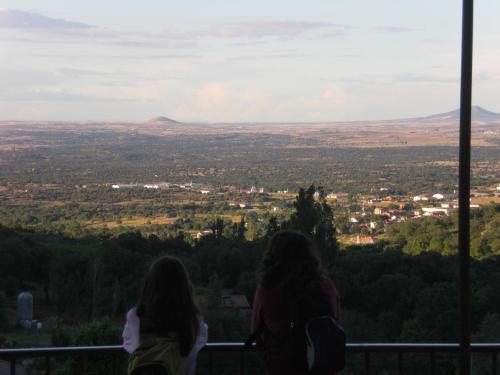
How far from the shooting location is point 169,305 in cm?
277

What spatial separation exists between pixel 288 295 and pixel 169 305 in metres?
0.46

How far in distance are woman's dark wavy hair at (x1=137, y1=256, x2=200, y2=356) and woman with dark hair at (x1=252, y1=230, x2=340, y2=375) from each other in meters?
0.30

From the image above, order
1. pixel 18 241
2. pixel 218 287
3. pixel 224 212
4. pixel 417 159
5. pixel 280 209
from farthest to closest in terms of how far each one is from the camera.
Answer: pixel 417 159, pixel 224 212, pixel 280 209, pixel 18 241, pixel 218 287

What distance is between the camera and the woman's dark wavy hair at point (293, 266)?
2.80 m

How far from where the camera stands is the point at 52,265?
16562mm

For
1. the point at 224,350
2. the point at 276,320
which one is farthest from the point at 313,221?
the point at 276,320

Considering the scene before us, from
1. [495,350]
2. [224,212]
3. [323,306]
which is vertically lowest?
[224,212]

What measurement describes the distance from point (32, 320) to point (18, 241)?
724cm

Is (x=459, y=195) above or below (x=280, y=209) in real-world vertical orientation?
above

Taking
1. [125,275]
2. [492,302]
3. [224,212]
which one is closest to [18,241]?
[125,275]

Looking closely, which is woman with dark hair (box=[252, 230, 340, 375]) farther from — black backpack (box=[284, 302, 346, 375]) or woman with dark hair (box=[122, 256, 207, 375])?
woman with dark hair (box=[122, 256, 207, 375])

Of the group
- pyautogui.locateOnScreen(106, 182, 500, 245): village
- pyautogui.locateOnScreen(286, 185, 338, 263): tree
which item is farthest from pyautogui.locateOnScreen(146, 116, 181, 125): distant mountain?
pyautogui.locateOnScreen(286, 185, 338, 263): tree

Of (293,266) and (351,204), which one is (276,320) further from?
(351,204)

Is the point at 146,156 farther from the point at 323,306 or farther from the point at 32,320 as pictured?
the point at 323,306
